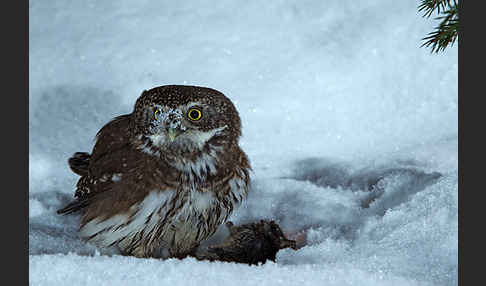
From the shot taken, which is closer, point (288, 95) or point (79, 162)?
point (79, 162)

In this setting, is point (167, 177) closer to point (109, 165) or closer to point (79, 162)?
point (109, 165)

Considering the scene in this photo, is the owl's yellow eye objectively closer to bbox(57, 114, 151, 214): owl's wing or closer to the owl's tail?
bbox(57, 114, 151, 214): owl's wing

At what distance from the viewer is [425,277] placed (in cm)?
165

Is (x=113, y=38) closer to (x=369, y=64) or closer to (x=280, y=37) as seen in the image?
(x=280, y=37)

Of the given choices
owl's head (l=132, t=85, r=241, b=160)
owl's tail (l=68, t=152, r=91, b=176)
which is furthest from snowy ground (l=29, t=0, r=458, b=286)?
owl's head (l=132, t=85, r=241, b=160)

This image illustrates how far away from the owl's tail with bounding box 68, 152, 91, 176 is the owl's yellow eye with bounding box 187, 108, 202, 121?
2.33ft

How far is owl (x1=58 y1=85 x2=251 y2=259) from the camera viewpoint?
1843mm

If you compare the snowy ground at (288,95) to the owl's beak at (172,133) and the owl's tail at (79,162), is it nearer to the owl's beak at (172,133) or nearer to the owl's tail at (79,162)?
the owl's tail at (79,162)

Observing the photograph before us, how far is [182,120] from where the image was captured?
1.81 meters

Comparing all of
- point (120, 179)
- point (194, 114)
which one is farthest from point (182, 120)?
point (120, 179)

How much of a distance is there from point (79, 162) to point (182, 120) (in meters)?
0.78

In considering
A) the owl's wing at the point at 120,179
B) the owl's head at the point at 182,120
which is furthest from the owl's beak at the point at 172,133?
the owl's wing at the point at 120,179

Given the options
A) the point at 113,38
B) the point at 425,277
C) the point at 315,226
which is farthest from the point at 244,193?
the point at 113,38

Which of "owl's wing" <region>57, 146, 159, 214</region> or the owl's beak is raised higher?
the owl's beak
